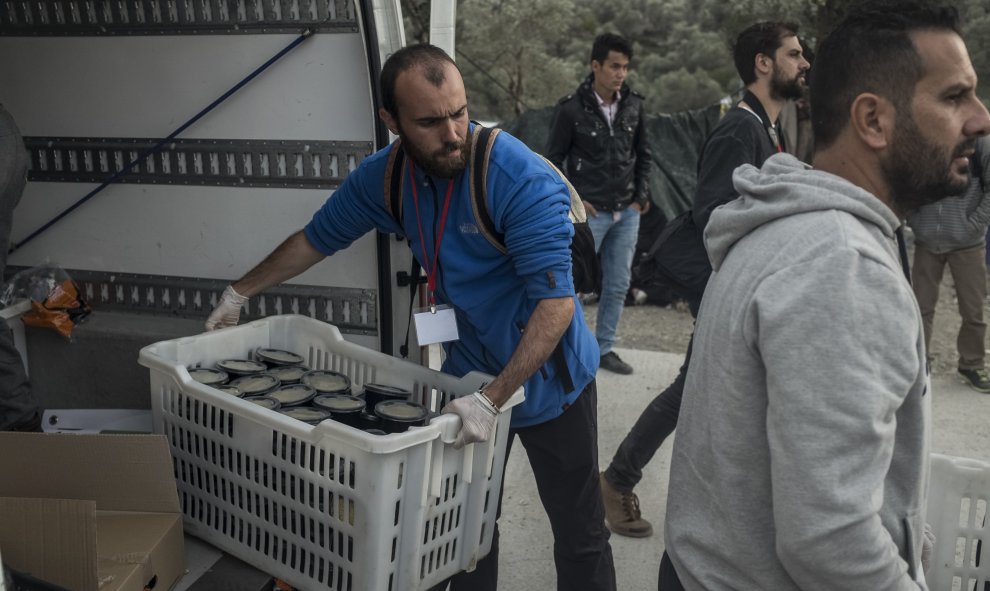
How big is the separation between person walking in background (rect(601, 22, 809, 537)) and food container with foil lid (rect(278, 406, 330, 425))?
5.20ft

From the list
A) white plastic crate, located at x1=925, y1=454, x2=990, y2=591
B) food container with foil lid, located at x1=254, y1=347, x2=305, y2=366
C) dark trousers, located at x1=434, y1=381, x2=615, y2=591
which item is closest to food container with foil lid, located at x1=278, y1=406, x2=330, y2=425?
food container with foil lid, located at x1=254, y1=347, x2=305, y2=366

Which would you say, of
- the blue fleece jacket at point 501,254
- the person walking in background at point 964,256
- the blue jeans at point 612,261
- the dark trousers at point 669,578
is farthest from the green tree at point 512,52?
the dark trousers at point 669,578

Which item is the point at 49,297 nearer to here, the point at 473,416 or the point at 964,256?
the point at 473,416

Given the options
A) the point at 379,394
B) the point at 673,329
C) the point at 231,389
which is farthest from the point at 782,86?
the point at 673,329

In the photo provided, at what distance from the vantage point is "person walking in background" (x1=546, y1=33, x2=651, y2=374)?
19.6 feet

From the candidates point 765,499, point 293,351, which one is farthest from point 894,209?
point 293,351

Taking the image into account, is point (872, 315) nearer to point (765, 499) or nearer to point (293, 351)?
point (765, 499)

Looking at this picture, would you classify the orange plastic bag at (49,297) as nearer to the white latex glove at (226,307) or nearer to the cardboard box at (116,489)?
the white latex glove at (226,307)

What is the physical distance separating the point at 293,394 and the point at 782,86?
242cm

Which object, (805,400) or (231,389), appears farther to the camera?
(231,389)

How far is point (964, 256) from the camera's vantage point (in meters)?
6.06

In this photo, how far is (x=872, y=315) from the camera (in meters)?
1.34

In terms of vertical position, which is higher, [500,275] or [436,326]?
[500,275]

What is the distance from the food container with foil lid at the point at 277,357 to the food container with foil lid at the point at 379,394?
398 mm
